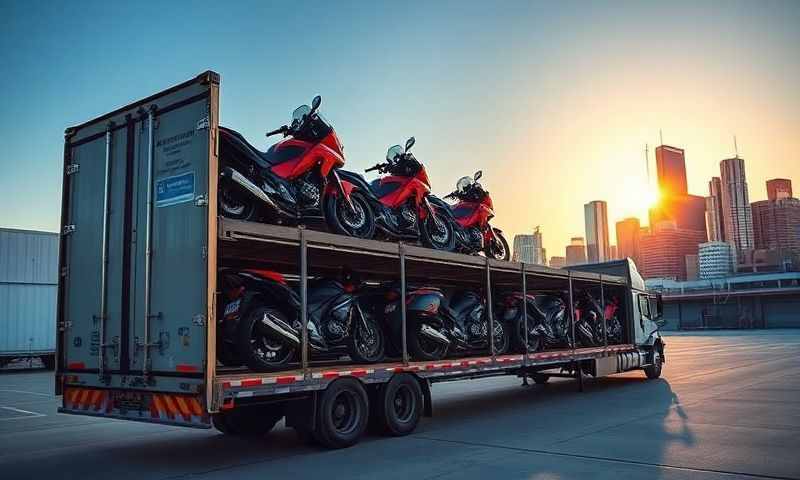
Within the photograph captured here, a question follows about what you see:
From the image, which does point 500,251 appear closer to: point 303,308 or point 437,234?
point 437,234

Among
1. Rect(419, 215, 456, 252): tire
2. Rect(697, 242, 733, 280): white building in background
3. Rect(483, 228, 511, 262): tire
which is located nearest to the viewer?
Rect(419, 215, 456, 252): tire

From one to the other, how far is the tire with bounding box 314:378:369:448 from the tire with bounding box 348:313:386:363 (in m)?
0.67

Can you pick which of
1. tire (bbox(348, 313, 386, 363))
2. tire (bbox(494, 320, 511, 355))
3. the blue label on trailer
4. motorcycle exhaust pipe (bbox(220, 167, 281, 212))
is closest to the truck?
tire (bbox(494, 320, 511, 355))

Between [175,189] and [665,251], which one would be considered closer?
[175,189]

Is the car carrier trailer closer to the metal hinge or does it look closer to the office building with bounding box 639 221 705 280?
the metal hinge

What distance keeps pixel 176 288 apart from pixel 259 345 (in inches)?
43.7

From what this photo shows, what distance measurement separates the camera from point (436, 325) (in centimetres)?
928

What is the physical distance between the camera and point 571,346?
1262 cm

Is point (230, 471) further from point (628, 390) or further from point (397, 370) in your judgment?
point (628, 390)

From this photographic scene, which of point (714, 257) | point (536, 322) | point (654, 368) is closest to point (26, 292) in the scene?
point (536, 322)

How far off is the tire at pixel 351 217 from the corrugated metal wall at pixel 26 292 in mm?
15720

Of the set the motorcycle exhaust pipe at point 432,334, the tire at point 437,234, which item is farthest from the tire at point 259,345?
the tire at point 437,234

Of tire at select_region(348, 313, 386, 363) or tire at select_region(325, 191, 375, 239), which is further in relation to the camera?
tire at select_region(325, 191, 375, 239)

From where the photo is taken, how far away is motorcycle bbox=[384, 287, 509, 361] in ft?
28.9
